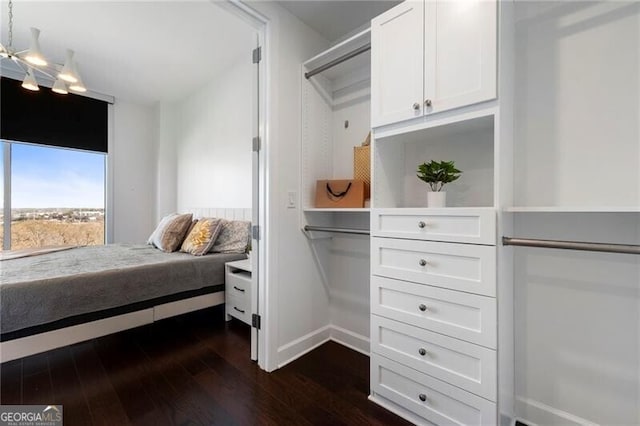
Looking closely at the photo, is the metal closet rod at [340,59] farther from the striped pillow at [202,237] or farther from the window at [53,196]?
the window at [53,196]

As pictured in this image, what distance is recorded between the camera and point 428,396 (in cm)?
132

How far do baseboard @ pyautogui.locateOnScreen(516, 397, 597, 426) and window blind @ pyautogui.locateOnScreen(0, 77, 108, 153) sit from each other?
5.81 meters

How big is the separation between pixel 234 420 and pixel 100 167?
15.5ft

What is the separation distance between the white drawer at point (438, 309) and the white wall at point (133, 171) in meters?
4.75

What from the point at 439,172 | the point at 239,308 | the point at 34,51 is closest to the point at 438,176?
the point at 439,172

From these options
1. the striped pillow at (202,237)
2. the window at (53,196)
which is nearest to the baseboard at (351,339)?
the striped pillow at (202,237)

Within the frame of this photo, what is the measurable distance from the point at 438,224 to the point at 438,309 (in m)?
0.41

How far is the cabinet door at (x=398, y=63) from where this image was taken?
53.3 inches

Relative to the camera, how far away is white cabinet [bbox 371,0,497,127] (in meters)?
1.16

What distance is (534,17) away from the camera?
4.42 feet

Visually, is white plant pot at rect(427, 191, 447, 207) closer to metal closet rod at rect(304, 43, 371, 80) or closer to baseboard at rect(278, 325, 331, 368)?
metal closet rod at rect(304, 43, 371, 80)

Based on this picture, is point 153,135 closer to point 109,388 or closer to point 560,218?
point 109,388

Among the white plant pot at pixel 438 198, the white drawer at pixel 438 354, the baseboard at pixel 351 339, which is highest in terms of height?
the white plant pot at pixel 438 198

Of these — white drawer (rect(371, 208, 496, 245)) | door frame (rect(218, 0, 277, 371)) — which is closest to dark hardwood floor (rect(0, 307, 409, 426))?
door frame (rect(218, 0, 277, 371))
